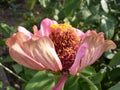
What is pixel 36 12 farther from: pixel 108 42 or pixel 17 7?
pixel 108 42

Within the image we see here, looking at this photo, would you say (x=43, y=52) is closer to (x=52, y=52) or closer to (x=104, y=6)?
(x=52, y=52)

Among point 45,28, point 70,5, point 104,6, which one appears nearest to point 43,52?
point 45,28

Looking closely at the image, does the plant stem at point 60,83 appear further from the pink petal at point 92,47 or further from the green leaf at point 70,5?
the green leaf at point 70,5

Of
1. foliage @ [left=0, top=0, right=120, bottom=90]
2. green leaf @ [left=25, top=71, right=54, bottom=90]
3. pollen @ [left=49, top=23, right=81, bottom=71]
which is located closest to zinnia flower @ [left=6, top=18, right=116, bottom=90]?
pollen @ [left=49, top=23, right=81, bottom=71]

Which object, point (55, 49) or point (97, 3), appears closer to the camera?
point (55, 49)

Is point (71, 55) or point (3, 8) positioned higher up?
point (71, 55)

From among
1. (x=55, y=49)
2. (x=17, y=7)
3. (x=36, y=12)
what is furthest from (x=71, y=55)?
(x=17, y=7)
